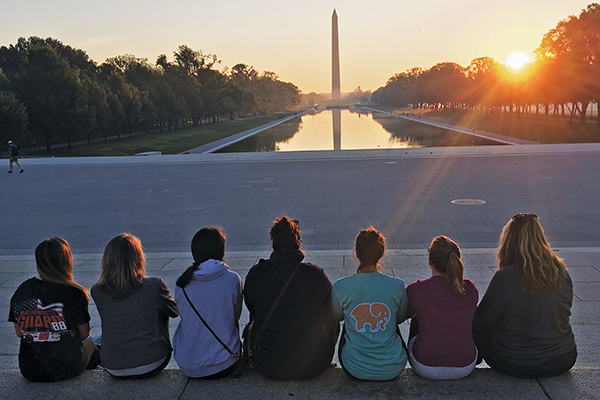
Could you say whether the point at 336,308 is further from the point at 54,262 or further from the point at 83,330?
the point at 54,262

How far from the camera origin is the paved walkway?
377 cm

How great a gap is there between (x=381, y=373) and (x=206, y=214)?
30.8 ft

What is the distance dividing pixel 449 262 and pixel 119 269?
7.87ft

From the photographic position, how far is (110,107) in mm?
54500

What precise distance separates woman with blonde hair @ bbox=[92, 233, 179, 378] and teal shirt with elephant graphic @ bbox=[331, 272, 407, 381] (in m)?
1.37

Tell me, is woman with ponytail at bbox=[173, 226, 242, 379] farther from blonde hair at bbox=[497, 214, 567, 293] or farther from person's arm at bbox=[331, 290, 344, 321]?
blonde hair at bbox=[497, 214, 567, 293]

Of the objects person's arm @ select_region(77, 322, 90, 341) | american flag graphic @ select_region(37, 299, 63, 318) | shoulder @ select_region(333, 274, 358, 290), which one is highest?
shoulder @ select_region(333, 274, 358, 290)

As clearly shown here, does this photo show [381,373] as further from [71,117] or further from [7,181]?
[71,117]

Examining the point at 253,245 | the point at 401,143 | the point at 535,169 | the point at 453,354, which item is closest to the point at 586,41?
the point at 401,143

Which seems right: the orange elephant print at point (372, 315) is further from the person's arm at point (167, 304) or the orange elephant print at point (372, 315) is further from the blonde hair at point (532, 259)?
the person's arm at point (167, 304)

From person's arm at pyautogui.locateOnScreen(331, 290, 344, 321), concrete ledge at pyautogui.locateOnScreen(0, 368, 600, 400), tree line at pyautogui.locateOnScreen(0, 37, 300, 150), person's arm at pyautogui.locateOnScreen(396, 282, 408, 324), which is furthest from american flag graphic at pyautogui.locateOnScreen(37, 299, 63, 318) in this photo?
tree line at pyautogui.locateOnScreen(0, 37, 300, 150)

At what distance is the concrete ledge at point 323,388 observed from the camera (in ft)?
11.7

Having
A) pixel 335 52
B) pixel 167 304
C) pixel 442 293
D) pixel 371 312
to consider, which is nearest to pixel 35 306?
pixel 167 304

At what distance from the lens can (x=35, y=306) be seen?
12.0 ft
